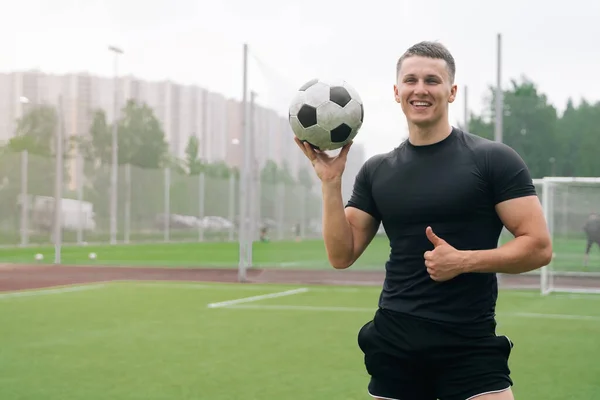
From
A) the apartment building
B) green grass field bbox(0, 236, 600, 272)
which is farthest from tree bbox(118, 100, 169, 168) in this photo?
green grass field bbox(0, 236, 600, 272)

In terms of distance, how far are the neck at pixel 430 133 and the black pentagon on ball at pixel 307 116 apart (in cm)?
53

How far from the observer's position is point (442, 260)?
2750 millimetres

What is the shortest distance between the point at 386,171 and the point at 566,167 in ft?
58.1

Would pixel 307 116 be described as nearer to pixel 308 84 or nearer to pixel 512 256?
pixel 308 84

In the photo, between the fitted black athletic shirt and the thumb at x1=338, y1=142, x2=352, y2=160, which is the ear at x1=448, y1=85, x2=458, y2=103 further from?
the thumb at x1=338, y1=142, x2=352, y2=160

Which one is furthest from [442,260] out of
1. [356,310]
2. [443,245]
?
[356,310]

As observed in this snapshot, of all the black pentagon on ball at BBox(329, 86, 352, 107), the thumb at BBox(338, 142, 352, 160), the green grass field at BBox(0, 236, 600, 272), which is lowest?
the green grass field at BBox(0, 236, 600, 272)

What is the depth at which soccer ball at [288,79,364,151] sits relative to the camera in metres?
3.37

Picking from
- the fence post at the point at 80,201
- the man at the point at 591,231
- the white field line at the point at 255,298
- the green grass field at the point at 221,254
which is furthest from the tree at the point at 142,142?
the man at the point at 591,231

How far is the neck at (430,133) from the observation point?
9.82 feet

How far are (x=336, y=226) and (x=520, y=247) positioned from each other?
0.72 metres

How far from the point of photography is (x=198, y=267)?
2262cm

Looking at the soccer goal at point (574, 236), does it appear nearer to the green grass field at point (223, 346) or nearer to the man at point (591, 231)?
the man at point (591, 231)

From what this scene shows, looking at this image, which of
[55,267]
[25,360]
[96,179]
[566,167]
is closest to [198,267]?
[55,267]
